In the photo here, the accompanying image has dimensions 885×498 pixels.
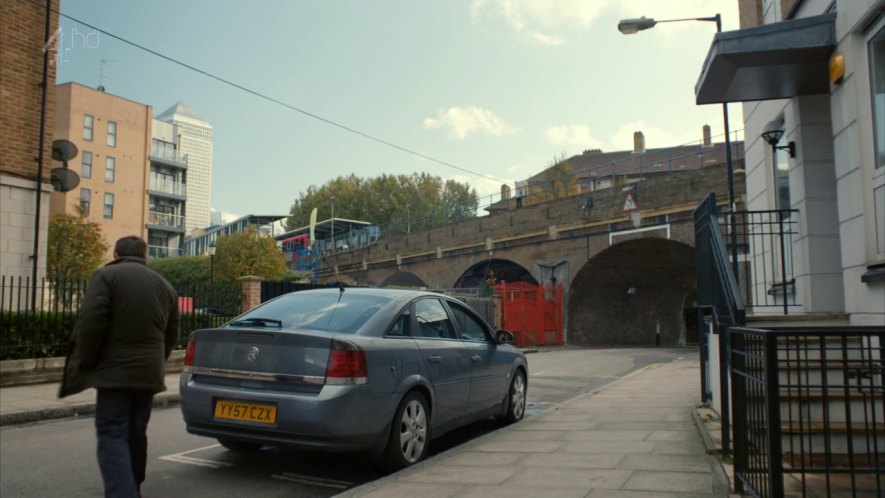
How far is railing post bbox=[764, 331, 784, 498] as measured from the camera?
321 centimetres

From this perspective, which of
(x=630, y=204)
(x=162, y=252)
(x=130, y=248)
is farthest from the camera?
(x=162, y=252)

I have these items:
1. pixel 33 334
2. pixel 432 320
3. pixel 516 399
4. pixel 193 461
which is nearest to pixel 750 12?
pixel 516 399

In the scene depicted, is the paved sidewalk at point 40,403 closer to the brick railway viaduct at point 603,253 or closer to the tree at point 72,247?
the tree at point 72,247

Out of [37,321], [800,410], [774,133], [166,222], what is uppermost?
[166,222]

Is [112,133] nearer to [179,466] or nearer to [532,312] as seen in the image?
[532,312]

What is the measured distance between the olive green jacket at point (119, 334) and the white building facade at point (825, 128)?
5.44 metres

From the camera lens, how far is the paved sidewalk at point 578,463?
Result: 14.3 feet

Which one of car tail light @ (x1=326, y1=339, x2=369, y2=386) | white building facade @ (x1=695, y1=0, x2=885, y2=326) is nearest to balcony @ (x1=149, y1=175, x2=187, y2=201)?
white building facade @ (x1=695, y1=0, x2=885, y2=326)

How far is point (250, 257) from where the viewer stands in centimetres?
3575

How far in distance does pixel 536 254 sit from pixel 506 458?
27.1 m

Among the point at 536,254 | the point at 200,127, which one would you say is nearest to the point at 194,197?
the point at 200,127

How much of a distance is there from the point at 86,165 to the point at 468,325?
45.9 m

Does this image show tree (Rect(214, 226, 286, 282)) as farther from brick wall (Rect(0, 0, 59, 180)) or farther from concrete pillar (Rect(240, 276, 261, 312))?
brick wall (Rect(0, 0, 59, 180))

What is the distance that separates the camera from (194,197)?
424 feet
